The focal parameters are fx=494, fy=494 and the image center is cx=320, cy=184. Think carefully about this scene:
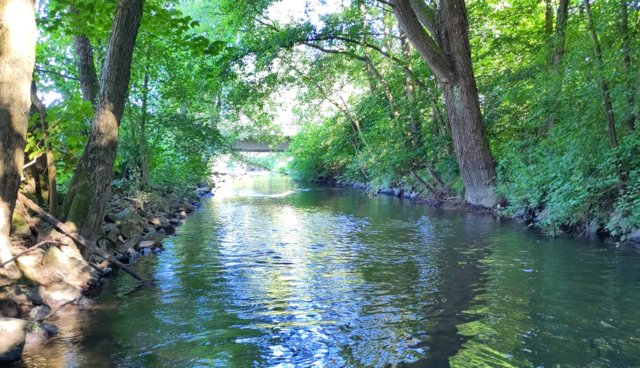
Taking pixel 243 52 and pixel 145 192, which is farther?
pixel 243 52

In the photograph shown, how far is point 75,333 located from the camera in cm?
509

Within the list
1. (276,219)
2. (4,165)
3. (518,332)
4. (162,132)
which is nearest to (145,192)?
(162,132)

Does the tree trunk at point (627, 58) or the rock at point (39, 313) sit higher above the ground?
the tree trunk at point (627, 58)

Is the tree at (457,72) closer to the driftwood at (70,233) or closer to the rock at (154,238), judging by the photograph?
the rock at (154,238)

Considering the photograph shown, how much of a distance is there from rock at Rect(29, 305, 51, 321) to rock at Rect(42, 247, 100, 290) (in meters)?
0.82

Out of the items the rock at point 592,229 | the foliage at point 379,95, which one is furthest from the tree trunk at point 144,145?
the rock at point 592,229

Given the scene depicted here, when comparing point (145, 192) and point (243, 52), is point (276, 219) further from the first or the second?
point (243, 52)

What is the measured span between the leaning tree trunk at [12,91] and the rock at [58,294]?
2.15 ft

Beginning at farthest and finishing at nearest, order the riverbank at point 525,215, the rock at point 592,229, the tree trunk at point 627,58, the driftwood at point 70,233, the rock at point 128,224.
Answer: the rock at point 592,229 < the rock at point 128,224 < the riverbank at point 525,215 < the tree trunk at point 627,58 < the driftwood at point 70,233

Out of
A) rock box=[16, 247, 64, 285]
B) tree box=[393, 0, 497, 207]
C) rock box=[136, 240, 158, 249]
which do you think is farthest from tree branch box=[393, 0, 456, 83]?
rock box=[16, 247, 64, 285]

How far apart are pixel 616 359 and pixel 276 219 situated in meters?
11.7

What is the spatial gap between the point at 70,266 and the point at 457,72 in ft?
38.8

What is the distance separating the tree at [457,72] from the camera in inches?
561

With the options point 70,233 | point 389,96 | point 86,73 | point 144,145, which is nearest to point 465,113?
point 389,96
